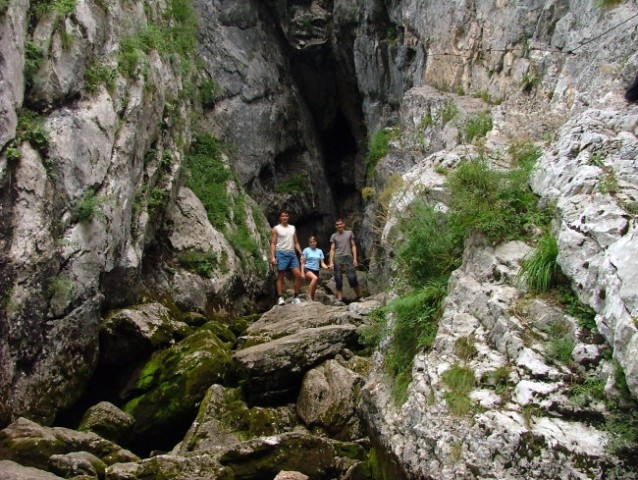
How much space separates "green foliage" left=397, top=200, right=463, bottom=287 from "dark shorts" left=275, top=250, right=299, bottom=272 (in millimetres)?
5655

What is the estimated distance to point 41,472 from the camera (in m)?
6.68

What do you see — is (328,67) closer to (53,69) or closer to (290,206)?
(290,206)

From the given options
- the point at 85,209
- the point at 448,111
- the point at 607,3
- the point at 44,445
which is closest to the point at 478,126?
the point at 448,111

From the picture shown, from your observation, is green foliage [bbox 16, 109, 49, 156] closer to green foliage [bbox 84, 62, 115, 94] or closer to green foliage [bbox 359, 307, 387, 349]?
green foliage [bbox 84, 62, 115, 94]

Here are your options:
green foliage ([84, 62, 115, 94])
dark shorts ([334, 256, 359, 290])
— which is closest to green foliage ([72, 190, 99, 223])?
green foliage ([84, 62, 115, 94])

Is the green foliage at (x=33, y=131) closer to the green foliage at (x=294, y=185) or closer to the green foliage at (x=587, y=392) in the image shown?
the green foliage at (x=587, y=392)

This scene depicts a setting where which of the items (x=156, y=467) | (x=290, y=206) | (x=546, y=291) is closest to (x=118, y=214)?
(x=156, y=467)

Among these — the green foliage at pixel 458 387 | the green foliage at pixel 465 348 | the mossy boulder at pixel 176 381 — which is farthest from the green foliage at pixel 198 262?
the green foliage at pixel 458 387

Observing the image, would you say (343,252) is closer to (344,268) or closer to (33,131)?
(344,268)

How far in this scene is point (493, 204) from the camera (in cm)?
763

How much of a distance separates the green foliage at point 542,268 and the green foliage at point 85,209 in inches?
290

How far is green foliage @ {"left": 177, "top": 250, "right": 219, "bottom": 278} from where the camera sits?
14875 mm

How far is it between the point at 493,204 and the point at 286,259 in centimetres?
708

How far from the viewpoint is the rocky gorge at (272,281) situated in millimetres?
5574
